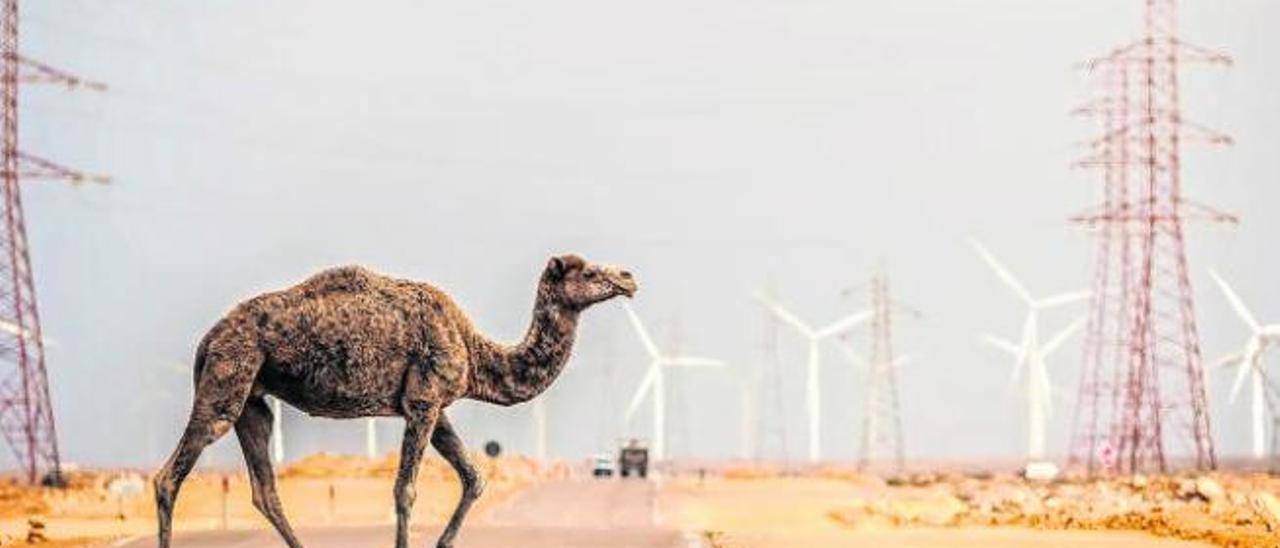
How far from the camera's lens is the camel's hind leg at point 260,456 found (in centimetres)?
2258

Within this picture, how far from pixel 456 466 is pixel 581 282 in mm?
1992

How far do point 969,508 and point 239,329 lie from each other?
153ft

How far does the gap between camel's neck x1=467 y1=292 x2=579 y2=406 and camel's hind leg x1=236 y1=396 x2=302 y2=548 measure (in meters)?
1.88

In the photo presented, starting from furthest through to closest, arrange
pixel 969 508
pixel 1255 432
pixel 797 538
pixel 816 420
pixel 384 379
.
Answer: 1. pixel 816 420
2. pixel 1255 432
3. pixel 969 508
4. pixel 797 538
5. pixel 384 379

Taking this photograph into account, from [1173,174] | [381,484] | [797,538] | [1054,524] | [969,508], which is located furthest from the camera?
[381,484]

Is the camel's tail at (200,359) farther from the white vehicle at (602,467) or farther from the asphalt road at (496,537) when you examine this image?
the white vehicle at (602,467)

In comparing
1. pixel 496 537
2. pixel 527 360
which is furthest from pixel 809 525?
pixel 527 360

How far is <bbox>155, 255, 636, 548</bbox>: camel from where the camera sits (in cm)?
2189

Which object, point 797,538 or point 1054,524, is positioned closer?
point 797,538

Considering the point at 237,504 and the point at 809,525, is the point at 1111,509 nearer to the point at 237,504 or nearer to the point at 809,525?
the point at 809,525

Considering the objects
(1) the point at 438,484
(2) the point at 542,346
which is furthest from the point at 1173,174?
(2) the point at 542,346

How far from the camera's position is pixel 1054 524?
53.0 m

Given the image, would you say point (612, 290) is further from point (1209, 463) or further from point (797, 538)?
point (1209, 463)

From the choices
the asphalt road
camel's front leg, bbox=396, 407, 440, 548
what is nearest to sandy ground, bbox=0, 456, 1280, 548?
the asphalt road
